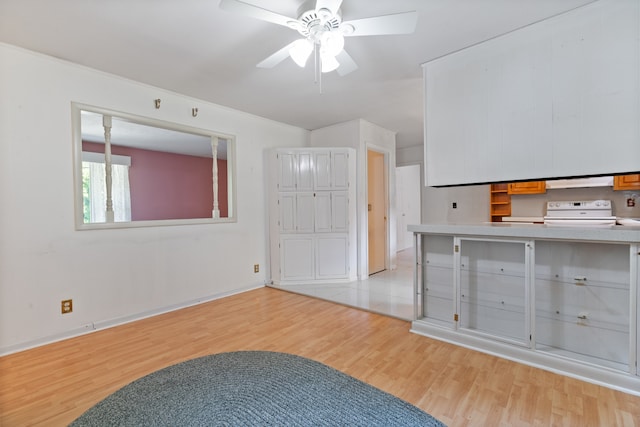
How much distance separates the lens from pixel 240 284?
4082mm

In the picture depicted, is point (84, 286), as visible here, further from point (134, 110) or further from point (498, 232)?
point (498, 232)

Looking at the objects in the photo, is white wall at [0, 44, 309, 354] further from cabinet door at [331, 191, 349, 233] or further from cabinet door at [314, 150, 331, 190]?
cabinet door at [331, 191, 349, 233]

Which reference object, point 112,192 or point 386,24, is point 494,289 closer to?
point 386,24

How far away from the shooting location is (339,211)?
4.39 m

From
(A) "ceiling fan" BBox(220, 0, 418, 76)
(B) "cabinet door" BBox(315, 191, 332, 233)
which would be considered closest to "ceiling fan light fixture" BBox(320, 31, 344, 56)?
(A) "ceiling fan" BBox(220, 0, 418, 76)

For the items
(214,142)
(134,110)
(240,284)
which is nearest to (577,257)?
(240,284)

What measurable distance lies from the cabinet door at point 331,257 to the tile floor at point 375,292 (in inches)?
6.9

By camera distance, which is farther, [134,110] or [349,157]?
[349,157]

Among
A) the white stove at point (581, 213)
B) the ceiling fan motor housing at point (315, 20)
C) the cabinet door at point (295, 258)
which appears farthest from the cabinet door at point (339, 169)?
the white stove at point (581, 213)

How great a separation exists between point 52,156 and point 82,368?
1840mm

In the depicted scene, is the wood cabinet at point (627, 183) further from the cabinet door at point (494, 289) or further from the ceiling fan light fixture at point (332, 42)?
the ceiling fan light fixture at point (332, 42)

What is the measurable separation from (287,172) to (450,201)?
3.58 metres

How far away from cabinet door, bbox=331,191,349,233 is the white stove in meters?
2.83

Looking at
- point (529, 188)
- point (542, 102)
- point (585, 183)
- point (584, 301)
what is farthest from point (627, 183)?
point (584, 301)
